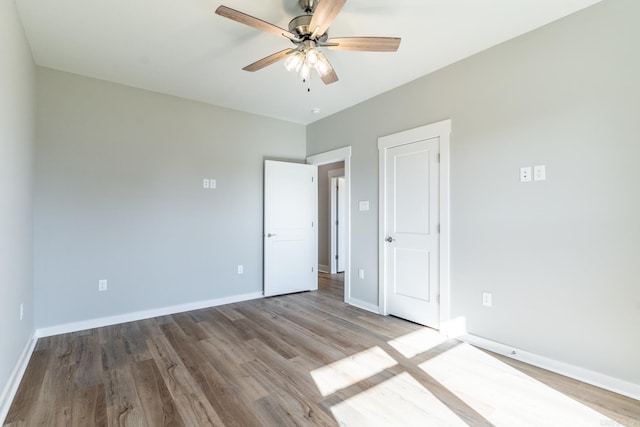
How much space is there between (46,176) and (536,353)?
15.4 feet

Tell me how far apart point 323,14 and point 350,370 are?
244cm

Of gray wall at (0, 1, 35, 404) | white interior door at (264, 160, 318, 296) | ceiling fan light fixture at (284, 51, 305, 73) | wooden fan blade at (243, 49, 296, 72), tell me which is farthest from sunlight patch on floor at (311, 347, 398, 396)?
wooden fan blade at (243, 49, 296, 72)

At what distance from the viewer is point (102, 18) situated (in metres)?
2.30

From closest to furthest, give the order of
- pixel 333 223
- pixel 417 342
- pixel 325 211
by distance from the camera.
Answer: pixel 417 342
pixel 333 223
pixel 325 211

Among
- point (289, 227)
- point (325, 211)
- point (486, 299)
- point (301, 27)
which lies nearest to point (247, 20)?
point (301, 27)

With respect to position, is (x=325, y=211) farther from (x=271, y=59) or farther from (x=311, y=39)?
(x=311, y=39)

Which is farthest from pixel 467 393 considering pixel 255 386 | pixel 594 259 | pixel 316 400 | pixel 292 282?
pixel 292 282

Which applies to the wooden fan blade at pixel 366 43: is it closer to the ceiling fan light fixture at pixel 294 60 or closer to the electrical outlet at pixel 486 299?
the ceiling fan light fixture at pixel 294 60

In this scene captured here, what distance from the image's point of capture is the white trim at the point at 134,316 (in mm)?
3079

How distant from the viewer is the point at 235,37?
8.29ft

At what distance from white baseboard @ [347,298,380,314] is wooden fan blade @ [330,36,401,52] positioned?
2.85 metres

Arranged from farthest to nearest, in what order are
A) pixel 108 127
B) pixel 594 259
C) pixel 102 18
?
1. pixel 108 127
2. pixel 102 18
3. pixel 594 259

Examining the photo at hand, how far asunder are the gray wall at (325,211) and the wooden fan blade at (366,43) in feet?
13.3

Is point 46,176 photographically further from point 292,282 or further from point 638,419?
point 638,419
